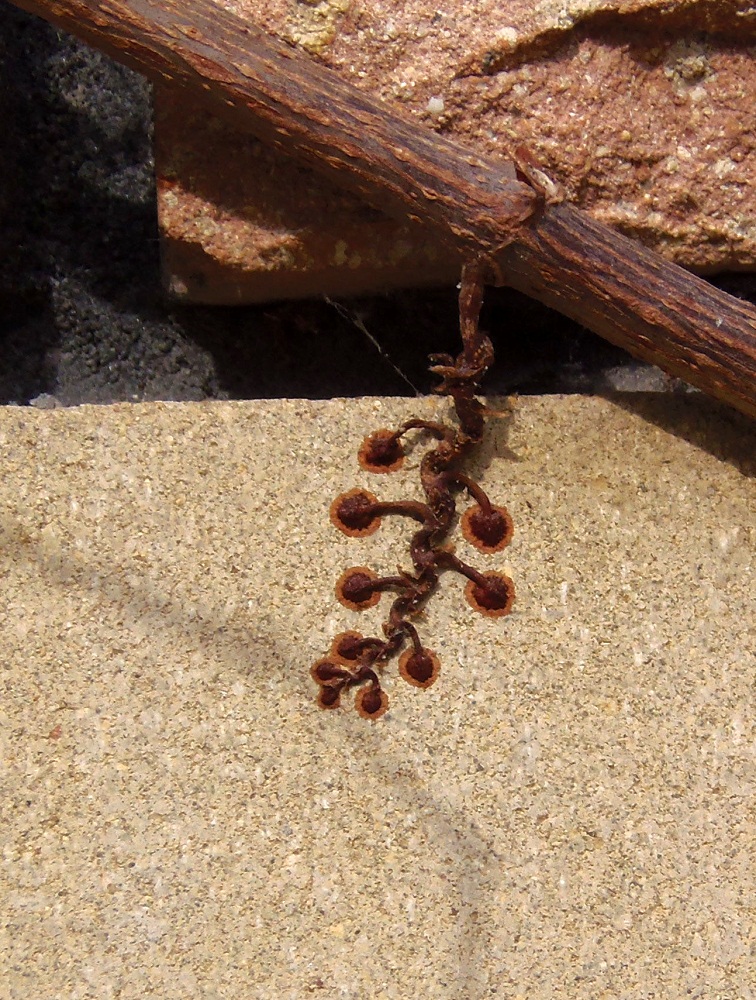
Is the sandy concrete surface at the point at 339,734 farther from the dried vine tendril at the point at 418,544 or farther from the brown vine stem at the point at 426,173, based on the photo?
the brown vine stem at the point at 426,173

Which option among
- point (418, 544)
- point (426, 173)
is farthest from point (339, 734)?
point (426, 173)

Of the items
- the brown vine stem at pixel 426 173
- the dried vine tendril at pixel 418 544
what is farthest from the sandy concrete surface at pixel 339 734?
the brown vine stem at pixel 426 173

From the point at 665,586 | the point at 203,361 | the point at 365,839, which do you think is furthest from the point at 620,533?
the point at 203,361

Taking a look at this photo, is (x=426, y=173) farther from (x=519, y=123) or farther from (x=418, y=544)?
(x=418, y=544)

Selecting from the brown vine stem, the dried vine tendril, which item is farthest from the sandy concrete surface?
the brown vine stem

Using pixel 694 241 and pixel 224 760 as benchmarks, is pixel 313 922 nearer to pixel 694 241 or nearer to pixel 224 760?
pixel 224 760

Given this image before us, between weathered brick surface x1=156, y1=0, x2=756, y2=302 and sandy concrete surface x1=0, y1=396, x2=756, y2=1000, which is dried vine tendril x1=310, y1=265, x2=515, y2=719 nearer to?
sandy concrete surface x1=0, y1=396, x2=756, y2=1000

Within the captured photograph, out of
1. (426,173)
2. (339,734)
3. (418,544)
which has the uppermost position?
(426,173)

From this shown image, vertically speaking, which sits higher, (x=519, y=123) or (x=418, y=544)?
(x=519, y=123)
